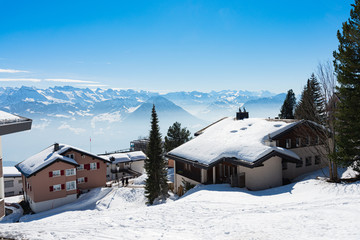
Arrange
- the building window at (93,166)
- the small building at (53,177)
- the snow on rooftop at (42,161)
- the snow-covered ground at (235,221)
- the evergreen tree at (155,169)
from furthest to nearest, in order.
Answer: the building window at (93,166)
the snow on rooftop at (42,161)
the small building at (53,177)
the evergreen tree at (155,169)
the snow-covered ground at (235,221)

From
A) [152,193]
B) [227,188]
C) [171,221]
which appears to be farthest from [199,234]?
[152,193]

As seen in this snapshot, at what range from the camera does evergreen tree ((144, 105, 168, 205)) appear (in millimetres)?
29688

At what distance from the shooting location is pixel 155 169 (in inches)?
1211

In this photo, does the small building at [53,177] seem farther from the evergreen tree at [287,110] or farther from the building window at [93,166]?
the evergreen tree at [287,110]

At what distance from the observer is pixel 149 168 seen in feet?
101

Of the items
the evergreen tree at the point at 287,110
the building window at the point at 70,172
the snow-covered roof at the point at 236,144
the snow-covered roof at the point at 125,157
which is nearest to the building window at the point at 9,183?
the snow-covered roof at the point at 125,157

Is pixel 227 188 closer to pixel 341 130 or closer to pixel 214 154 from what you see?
pixel 214 154

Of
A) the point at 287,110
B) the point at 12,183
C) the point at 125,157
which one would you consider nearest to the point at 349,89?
the point at 125,157

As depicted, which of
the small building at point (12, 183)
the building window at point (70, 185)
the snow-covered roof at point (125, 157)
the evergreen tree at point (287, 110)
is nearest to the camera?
the building window at point (70, 185)

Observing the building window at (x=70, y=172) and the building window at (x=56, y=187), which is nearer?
the building window at (x=56, y=187)

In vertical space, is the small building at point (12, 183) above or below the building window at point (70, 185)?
below

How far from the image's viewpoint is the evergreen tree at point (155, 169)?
29688mm

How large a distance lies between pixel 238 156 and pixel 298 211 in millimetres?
10641

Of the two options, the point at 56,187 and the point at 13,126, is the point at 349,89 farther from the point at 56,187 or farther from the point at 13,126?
the point at 56,187
